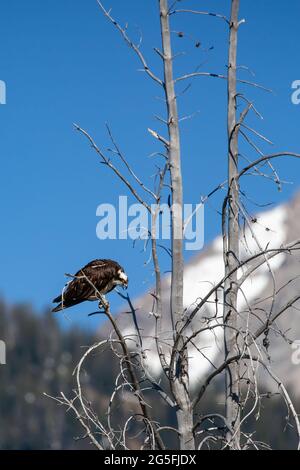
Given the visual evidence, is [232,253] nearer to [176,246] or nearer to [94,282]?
[176,246]

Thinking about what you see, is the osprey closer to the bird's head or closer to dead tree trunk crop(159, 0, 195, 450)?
the bird's head

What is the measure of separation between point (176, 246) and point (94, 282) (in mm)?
3616

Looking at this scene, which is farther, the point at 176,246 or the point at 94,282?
the point at 94,282

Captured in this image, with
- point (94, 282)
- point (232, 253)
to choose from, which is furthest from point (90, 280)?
point (232, 253)

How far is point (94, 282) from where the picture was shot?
644 inches

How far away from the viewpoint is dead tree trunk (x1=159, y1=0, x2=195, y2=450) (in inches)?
496

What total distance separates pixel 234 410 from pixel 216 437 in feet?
3.35

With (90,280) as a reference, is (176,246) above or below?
above

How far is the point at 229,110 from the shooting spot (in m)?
13.6

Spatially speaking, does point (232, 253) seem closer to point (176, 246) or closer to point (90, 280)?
point (176, 246)

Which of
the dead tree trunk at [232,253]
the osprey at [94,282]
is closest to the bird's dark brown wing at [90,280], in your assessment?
the osprey at [94,282]

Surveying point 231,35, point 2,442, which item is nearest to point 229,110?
point 231,35

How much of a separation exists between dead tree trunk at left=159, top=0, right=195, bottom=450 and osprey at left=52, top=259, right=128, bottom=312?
304 centimetres

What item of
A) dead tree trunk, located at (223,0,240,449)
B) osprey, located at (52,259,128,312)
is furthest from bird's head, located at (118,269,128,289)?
dead tree trunk, located at (223,0,240,449)
